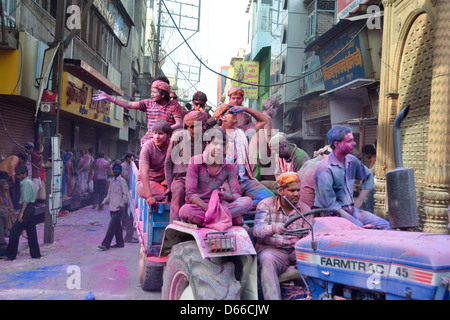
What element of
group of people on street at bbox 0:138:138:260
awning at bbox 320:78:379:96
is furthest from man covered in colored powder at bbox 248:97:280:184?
awning at bbox 320:78:379:96

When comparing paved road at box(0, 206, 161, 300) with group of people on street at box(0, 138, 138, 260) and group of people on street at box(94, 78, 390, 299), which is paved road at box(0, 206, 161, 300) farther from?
group of people on street at box(94, 78, 390, 299)

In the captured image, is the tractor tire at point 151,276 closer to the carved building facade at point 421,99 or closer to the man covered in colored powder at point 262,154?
the man covered in colored powder at point 262,154

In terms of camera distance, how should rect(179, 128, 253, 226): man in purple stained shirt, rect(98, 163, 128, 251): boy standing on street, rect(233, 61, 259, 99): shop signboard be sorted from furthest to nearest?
rect(233, 61, 259, 99): shop signboard
rect(98, 163, 128, 251): boy standing on street
rect(179, 128, 253, 226): man in purple stained shirt

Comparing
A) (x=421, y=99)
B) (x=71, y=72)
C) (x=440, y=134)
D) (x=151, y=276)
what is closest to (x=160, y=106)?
(x=151, y=276)

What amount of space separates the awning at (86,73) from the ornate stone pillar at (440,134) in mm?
10176

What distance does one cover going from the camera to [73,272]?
6840 millimetres

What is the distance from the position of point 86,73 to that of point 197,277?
42.2ft

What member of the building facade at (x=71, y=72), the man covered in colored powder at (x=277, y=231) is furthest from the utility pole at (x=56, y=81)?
the man covered in colored powder at (x=277, y=231)

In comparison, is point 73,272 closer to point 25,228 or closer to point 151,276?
point 25,228

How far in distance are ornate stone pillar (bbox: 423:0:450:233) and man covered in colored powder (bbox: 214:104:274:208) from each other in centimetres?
314

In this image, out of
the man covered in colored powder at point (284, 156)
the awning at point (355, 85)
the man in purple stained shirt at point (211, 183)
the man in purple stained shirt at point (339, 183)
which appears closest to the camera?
the man in purple stained shirt at point (211, 183)

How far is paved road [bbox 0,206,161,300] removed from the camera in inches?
223

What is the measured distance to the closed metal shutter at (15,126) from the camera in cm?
1130
